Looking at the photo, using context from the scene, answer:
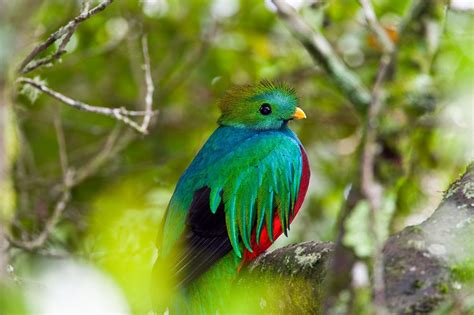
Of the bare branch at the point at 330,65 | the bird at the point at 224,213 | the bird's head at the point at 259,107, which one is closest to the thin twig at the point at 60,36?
the bird at the point at 224,213

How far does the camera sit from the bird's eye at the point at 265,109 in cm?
435

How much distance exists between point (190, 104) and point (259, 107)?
7.49 ft

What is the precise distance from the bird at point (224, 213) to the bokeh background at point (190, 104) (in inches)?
33.6

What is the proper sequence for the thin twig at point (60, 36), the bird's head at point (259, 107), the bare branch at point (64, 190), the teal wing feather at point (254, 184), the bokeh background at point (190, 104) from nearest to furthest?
1. the thin twig at point (60, 36)
2. the teal wing feather at point (254, 184)
3. the bare branch at point (64, 190)
4. the bird's head at point (259, 107)
5. the bokeh background at point (190, 104)

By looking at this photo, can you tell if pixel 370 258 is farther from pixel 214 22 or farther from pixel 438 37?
pixel 214 22

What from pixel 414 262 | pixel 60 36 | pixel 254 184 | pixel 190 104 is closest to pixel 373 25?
pixel 254 184

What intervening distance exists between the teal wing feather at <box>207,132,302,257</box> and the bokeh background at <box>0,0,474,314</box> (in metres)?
0.92

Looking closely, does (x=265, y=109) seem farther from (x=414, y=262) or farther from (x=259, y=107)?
(x=414, y=262)

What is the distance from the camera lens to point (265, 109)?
4355 millimetres

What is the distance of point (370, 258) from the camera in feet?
5.53

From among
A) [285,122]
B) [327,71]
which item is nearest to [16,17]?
[327,71]

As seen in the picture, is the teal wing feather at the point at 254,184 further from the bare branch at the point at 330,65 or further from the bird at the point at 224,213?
the bare branch at the point at 330,65

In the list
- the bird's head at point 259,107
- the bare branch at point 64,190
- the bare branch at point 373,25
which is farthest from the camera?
the bird's head at point 259,107

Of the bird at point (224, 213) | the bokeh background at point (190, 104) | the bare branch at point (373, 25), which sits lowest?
the bird at point (224, 213)
